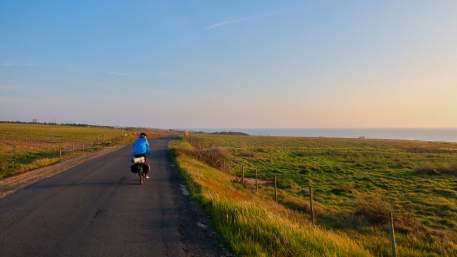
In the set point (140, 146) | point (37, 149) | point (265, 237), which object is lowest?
point (265, 237)

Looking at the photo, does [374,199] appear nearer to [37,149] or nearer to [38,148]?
[37,149]

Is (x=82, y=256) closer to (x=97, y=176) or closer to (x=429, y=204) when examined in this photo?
(x=97, y=176)

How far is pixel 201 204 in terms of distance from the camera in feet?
35.6

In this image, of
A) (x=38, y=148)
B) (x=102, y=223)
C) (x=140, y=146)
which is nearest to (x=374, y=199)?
(x=140, y=146)

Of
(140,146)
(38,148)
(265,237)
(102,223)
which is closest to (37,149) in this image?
(38,148)

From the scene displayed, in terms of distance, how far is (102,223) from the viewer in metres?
8.54

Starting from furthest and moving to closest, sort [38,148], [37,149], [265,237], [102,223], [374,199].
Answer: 1. [38,148]
2. [37,149]
3. [374,199]
4. [102,223]
5. [265,237]

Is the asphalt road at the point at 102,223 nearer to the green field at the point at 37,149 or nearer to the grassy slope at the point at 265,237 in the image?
the grassy slope at the point at 265,237

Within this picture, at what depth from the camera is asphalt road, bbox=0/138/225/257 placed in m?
6.73

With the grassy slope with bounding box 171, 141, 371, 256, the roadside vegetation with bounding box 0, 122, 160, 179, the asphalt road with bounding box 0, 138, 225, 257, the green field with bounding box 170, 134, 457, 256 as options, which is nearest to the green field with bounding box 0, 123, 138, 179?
the roadside vegetation with bounding box 0, 122, 160, 179

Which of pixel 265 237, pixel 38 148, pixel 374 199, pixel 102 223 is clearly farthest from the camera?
pixel 38 148

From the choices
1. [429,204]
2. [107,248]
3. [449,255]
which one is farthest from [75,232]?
[429,204]

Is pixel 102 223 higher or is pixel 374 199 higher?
pixel 102 223

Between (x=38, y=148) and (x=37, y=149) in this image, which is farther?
(x=38, y=148)
